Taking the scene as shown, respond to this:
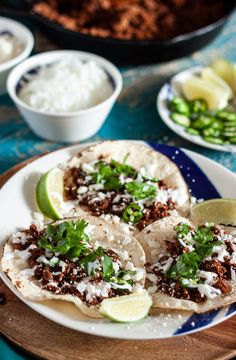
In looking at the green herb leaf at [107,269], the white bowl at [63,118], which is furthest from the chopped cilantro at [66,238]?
the white bowl at [63,118]

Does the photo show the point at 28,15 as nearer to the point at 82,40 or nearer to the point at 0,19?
the point at 0,19

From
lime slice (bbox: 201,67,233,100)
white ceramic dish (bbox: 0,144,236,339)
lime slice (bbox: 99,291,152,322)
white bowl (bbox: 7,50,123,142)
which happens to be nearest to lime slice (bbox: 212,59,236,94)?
lime slice (bbox: 201,67,233,100)

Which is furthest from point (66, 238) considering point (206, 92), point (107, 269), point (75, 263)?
point (206, 92)

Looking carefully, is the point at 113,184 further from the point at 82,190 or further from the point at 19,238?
the point at 19,238

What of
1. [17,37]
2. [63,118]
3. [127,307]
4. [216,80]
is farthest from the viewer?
[17,37]

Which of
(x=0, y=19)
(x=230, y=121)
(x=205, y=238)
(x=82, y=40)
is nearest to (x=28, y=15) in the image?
(x=0, y=19)
